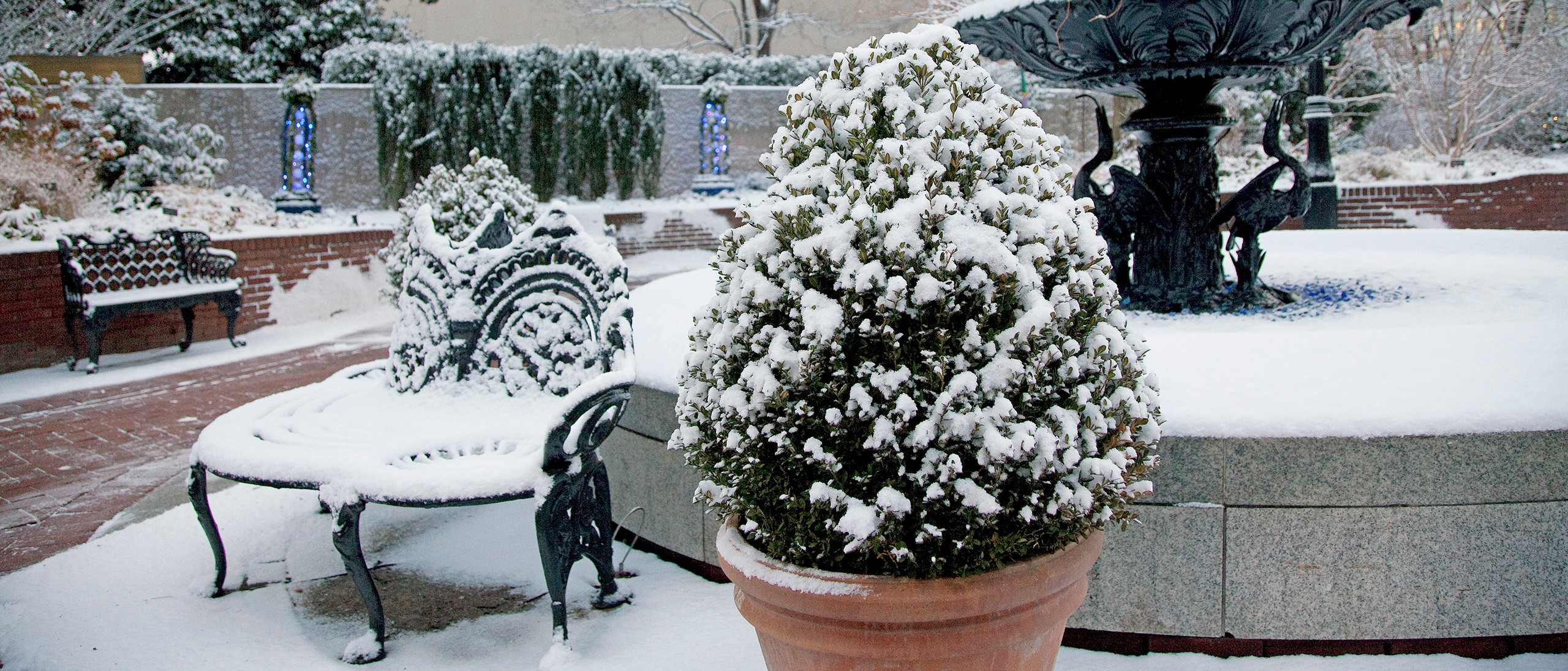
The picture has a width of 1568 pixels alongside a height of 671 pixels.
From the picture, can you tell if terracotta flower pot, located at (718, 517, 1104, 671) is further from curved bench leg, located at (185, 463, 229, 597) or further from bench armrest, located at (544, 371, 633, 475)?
curved bench leg, located at (185, 463, 229, 597)

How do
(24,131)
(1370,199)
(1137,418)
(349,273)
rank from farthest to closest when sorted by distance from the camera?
(1370,199), (349,273), (24,131), (1137,418)

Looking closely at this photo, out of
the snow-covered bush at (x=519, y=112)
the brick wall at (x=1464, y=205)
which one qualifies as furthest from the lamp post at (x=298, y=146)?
the brick wall at (x=1464, y=205)

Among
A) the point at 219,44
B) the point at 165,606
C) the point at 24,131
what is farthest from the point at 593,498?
the point at 219,44

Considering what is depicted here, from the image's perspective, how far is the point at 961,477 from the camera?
A: 1.58m

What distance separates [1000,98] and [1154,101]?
2704mm

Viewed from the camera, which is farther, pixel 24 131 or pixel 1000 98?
pixel 24 131

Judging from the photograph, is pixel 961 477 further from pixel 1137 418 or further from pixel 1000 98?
pixel 1000 98

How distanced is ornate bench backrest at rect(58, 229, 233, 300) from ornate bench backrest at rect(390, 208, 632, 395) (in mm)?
5945

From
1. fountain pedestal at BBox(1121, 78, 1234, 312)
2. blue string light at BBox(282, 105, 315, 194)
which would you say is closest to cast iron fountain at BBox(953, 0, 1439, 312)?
fountain pedestal at BBox(1121, 78, 1234, 312)

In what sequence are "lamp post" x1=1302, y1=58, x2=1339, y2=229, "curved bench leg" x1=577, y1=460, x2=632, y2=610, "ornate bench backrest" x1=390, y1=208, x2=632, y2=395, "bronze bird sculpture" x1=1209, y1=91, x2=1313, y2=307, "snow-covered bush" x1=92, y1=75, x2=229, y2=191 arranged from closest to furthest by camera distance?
"curved bench leg" x1=577, y1=460, x2=632, y2=610 < "ornate bench backrest" x1=390, y1=208, x2=632, y2=395 < "bronze bird sculpture" x1=1209, y1=91, x2=1313, y2=307 < "lamp post" x1=1302, y1=58, x2=1339, y2=229 < "snow-covered bush" x1=92, y1=75, x2=229, y2=191

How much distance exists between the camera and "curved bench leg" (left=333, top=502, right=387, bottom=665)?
2.46 meters

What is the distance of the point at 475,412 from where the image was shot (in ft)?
10.1

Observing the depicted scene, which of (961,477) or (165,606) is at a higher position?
(961,477)

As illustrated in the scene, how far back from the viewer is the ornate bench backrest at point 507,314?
3.19 meters
